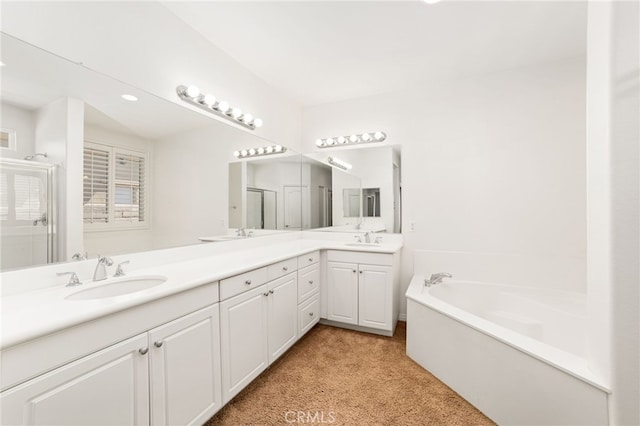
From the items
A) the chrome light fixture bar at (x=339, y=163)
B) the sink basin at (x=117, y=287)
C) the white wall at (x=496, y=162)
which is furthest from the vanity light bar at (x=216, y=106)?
the white wall at (x=496, y=162)

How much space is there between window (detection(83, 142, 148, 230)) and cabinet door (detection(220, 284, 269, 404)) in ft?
2.66

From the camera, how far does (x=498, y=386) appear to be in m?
1.45

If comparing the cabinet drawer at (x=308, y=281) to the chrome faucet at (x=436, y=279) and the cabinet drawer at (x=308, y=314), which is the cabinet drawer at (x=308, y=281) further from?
the chrome faucet at (x=436, y=279)

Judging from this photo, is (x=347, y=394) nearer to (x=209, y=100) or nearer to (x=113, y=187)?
(x=113, y=187)

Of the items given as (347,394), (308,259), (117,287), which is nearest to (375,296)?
(308,259)

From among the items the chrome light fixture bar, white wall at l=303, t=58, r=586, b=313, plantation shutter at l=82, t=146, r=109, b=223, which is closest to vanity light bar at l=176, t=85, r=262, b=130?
plantation shutter at l=82, t=146, r=109, b=223

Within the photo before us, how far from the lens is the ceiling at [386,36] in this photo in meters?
1.74

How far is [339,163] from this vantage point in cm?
316

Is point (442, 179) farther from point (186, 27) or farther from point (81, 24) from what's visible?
point (81, 24)

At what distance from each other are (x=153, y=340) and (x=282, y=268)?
1.02 metres

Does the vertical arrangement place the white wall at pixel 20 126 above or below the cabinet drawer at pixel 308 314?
above

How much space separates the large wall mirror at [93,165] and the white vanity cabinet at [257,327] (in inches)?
26.1

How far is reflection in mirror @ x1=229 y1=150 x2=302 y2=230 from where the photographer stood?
2.39 meters

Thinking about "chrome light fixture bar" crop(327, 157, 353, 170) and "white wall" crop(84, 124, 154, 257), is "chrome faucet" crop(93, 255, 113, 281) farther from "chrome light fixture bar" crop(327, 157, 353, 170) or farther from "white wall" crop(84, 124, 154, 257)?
"chrome light fixture bar" crop(327, 157, 353, 170)
